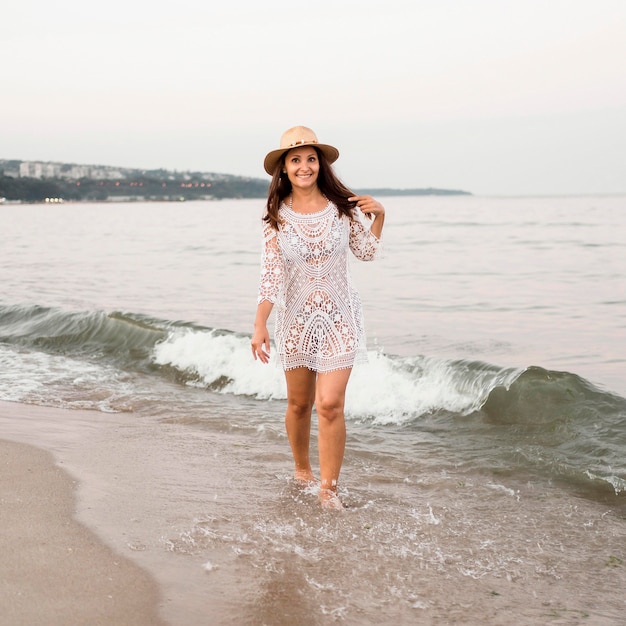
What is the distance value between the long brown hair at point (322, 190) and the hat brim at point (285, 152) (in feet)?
0.07

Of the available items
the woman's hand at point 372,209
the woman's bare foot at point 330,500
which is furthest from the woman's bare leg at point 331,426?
the woman's hand at point 372,209

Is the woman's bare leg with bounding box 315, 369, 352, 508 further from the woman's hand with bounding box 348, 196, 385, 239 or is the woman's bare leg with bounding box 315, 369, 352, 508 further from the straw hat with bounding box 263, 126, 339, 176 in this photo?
the straw hat with bounding box 263, 126, 339, 176

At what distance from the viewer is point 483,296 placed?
15.5 meters

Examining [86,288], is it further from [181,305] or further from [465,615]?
[465,615]

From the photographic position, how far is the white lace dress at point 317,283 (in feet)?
14.2

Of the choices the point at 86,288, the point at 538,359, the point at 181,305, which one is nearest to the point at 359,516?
the point at 538,359

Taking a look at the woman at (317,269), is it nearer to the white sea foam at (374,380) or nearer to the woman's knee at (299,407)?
the woman's knee at (299,407)

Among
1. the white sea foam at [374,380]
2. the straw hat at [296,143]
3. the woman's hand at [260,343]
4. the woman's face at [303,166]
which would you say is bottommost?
the white sea foam at [374,380]

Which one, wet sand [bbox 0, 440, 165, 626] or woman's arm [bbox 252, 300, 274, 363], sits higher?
woman's arm [bbox 252, 300, 274, 363]

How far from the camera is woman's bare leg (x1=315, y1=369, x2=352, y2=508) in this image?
14.2 ft

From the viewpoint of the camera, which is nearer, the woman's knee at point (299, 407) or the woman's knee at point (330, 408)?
the woman's knee at point (330, 408)

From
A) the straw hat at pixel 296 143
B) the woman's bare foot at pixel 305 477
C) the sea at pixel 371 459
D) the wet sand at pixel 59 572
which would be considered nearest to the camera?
the wet sand at pixel 59 572

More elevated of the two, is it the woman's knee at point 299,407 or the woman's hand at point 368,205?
the woman's hand at point 368,205

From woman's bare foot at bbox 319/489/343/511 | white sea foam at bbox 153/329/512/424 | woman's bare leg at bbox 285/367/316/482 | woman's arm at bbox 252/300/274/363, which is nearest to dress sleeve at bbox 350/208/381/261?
woman's arm at bbox 252/300/274/363
